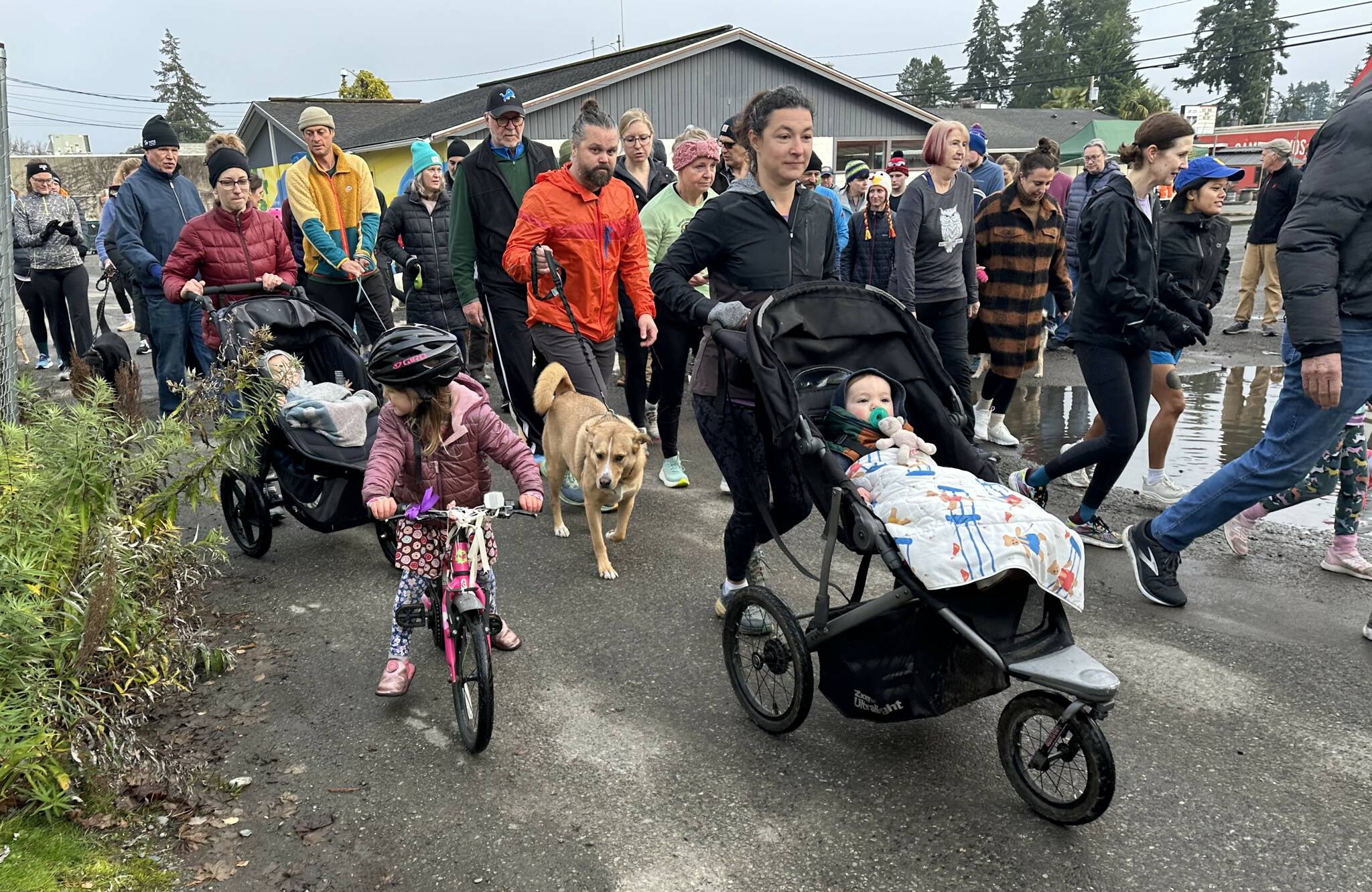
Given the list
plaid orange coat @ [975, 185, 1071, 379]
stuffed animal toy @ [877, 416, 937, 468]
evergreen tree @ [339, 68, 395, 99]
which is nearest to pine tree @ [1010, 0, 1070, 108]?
evergreen tree @ [339, 68, 395, 99]

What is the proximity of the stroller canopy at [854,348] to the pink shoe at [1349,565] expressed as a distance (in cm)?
268

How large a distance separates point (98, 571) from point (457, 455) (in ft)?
4.70

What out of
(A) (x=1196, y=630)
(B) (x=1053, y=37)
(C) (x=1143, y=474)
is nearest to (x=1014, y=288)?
(C) (x=1143, y=474)

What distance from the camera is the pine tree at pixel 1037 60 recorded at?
299 feet

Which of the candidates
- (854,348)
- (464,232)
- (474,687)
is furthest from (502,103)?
(474,687)

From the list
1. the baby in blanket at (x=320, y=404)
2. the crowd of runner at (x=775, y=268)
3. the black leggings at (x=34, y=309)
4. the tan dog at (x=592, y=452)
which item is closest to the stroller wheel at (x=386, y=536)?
the baby in blanket at (x=320, y=404)

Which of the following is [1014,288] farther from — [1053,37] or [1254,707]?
[1053,37]

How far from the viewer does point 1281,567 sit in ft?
17.1

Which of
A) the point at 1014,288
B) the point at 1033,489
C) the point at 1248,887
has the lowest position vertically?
the point at 1248,887

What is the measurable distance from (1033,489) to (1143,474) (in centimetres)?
153

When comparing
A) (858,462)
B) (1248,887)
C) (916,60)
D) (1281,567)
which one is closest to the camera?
(1248,887)

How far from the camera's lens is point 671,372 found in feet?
22.6

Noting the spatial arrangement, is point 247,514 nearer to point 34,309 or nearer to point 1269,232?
point 34,309

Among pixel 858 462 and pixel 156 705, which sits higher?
pixel 858 462
